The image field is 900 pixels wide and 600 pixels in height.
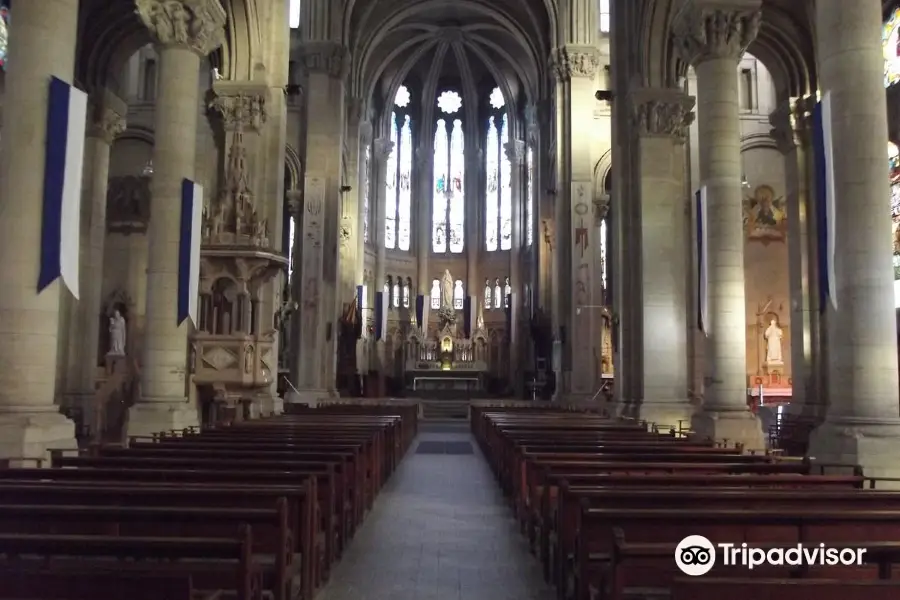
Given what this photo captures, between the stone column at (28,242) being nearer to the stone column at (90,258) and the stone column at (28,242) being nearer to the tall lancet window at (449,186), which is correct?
the stone column at (90,258)

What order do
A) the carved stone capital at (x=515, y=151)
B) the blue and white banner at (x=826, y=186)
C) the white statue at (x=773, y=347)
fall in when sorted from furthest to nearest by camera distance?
the carved stone capital at (x=515, y=151) → the white statue at (x=773, y=347) → the blue and white banner at (x=826, y=186)

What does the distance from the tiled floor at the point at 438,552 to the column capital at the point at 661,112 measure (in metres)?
8.93

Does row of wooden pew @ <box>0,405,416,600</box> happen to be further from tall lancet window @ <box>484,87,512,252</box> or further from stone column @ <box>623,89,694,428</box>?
tall lancet window @ <box>484,87,512,252</box>

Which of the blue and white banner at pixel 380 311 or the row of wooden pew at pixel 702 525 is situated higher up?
the blue and white banner at pixel 380 311

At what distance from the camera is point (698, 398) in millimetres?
18203

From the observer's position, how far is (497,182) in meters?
44.9

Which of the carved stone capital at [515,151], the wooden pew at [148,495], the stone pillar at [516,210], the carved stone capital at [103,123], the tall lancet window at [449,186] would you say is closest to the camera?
the wooden pew at [148,495]

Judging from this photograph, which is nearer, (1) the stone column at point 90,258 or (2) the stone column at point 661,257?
(2) the stone column at point 661,257

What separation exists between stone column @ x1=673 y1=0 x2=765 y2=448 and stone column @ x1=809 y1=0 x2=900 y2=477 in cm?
332

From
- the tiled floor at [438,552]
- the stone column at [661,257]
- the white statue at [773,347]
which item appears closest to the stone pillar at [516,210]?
the white statue at [773,347]

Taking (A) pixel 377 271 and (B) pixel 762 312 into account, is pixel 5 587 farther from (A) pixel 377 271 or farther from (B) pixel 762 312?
(A) pixel 377 271

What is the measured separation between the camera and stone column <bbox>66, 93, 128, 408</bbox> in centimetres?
1722

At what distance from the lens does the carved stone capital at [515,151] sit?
41531 mm

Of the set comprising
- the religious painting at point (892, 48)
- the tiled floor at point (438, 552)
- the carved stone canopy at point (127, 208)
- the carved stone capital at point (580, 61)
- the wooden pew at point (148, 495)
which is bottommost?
the tiled floor at point (438, 552)
